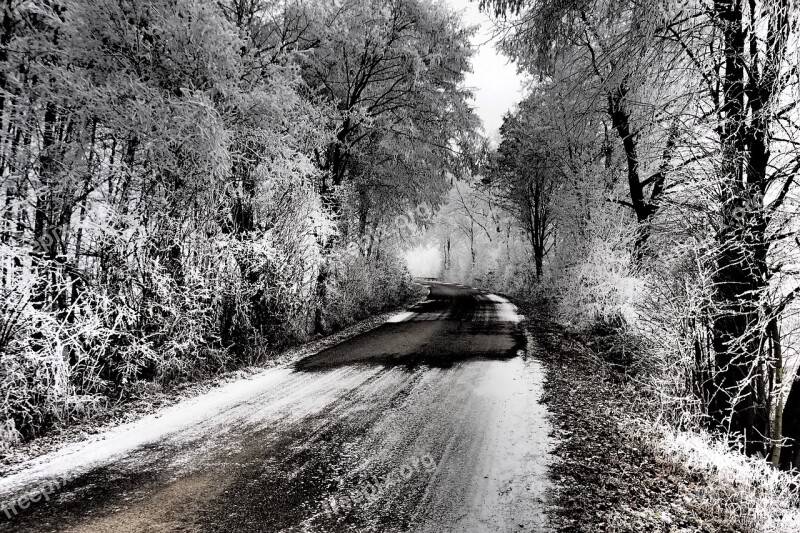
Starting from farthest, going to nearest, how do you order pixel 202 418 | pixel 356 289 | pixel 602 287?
pixel 356 289, pixel 602 287, pixel 202 418

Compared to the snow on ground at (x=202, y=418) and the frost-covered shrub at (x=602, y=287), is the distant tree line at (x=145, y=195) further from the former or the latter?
the frost-covered shrub at (x=602, y=287)

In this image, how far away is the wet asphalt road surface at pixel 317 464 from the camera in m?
3.17

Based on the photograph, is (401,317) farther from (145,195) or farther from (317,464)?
(317,464)

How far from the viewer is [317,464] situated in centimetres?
404

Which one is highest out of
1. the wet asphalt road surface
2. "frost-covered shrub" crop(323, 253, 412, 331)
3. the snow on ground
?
"frost-covered shrub" crop(323, 253, 412, 331)

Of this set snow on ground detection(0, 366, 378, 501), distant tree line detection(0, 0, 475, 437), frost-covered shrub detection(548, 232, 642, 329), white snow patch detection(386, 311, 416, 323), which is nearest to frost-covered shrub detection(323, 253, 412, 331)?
white snow patch detection(386, 311, 416, 323)

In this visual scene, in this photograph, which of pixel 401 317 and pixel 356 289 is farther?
pixel 401 317

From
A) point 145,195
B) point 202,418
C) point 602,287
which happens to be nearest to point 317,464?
point 202,418

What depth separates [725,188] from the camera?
4820mm

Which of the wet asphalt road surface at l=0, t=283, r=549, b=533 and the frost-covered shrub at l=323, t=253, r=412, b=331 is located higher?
the frost-covered shrub at l=323, t=253, r=412, b=331

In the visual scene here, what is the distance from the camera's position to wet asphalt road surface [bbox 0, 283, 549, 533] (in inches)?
125

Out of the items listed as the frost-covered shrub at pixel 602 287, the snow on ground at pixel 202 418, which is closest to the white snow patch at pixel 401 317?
the frost-covered shrub at pixel 602 287

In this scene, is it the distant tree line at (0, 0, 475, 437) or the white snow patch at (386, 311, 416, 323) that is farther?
the white snow patch at (386, 311, 416, 323)

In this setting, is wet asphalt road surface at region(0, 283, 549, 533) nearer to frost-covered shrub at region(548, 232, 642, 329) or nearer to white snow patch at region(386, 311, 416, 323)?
frost-covered shrub at region(548, 232, 642, 329)
